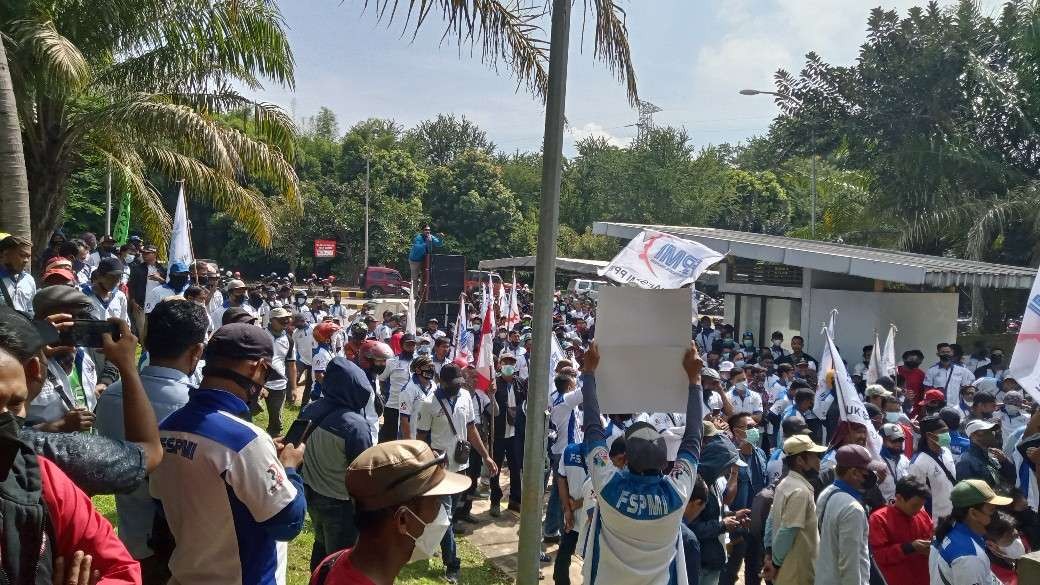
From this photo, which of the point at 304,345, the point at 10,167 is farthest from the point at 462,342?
the point at 10,167

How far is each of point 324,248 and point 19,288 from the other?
36.4 m

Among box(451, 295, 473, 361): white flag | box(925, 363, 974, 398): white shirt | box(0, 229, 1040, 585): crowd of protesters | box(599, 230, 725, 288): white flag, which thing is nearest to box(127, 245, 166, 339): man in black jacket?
box(0, 229, 1040, 585): crowd of protesters

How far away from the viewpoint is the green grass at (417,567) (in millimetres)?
6816

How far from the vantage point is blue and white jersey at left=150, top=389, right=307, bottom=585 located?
296 cm

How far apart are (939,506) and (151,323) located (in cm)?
598

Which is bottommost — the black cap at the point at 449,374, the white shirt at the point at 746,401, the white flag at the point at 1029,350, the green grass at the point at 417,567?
the green grass at the point at 417,567

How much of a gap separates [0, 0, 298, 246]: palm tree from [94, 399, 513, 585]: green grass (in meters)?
4.98

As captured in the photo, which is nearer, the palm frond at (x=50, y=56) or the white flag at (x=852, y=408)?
the white flag at (x=852, y=408)

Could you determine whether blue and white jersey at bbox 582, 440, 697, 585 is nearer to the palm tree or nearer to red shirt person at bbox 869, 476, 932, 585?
red shirt person at bbox 869, 476, 932, 585

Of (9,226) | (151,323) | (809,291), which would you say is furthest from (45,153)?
(809,291)

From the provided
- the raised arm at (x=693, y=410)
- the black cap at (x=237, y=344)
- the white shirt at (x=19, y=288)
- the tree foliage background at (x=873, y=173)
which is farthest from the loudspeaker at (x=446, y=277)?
the black cap at (x=237, y=344)

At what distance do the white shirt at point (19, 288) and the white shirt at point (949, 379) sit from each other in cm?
1246

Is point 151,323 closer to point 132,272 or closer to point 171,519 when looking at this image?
point 171,519

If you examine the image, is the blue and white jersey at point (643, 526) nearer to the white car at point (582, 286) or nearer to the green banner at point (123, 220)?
the green banner at point (123, 220)
